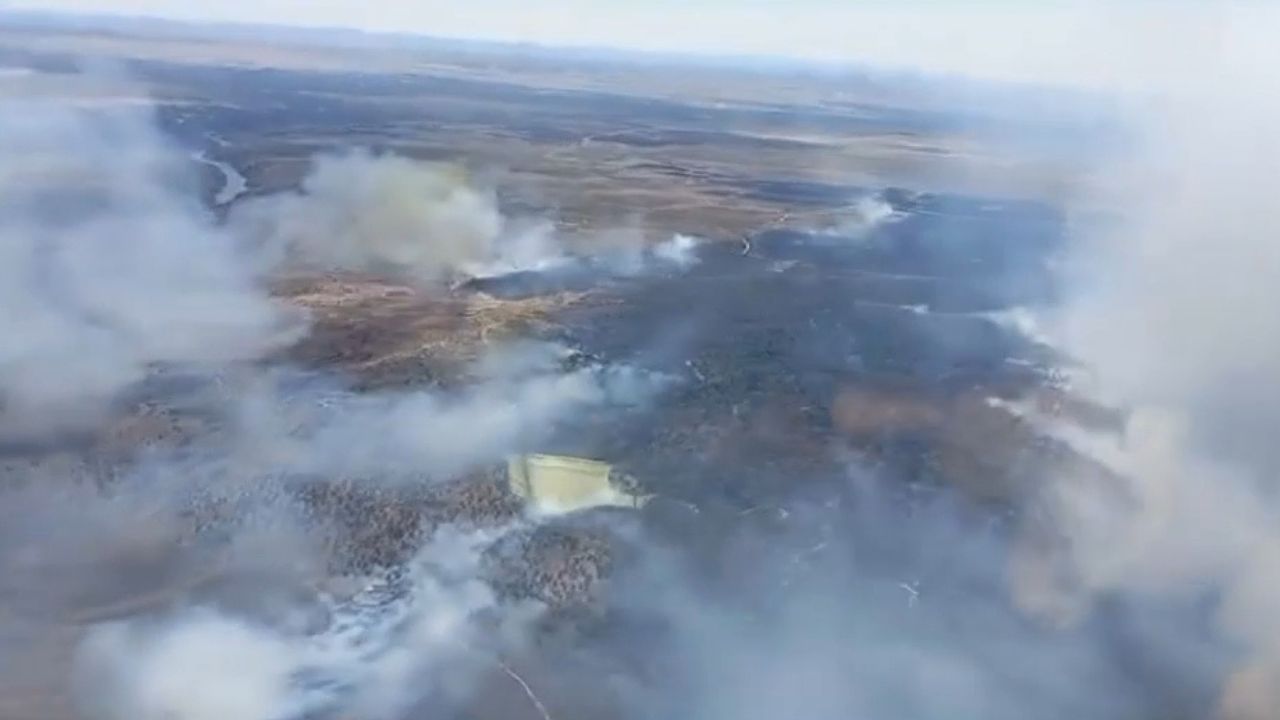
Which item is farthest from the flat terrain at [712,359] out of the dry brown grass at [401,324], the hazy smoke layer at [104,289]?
the hazy smoke layer at [104,289]

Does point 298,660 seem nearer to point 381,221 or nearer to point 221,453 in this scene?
point 221,453

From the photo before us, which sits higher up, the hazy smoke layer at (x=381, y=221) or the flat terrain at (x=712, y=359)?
the flat terrain at (x=712, y=359)

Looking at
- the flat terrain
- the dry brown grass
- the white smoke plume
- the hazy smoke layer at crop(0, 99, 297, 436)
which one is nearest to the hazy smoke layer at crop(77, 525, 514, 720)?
the white smoke plume

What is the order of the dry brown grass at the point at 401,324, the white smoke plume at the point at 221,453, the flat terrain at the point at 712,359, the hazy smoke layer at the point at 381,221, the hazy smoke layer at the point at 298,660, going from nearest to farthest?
the hazy smoke layer at the point at 298,660, the white smoke plume at the point at 221,453, the flat terrain at the point at 712,359, the dry brown grass at the point at 401,324, the hazy smoke layer at the point at 381,221

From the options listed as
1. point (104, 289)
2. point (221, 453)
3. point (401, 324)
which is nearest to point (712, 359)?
point (401, 324)

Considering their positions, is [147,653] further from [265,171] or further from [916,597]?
[265,171]

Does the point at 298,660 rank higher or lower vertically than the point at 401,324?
lower

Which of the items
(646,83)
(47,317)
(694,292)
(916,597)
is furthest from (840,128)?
(916,597)

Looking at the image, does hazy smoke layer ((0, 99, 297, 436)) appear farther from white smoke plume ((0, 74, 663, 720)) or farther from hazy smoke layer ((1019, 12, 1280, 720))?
hazy smoke layer ((1019, 12, 1280, 720))

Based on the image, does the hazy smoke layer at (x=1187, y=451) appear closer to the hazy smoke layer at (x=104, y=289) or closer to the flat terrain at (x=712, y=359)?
the flat terrain at (x=712, y=359)
